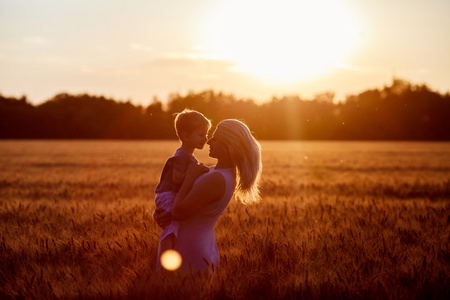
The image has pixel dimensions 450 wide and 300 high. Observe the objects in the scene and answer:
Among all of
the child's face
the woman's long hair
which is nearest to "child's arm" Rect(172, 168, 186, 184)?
the child's face

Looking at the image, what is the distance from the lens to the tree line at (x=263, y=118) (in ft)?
251

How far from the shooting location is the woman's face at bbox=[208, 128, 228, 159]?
155 inches

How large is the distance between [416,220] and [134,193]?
6856mm

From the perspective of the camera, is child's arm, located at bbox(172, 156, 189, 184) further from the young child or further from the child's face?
the child's face

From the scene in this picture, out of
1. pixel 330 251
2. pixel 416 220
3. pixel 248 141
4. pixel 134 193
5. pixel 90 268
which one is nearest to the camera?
pixel 248 141

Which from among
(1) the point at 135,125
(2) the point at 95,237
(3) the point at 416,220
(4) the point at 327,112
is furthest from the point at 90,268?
(1) the point at 135,125

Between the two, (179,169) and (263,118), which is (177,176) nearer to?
(179,169)

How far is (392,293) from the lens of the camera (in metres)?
3.53

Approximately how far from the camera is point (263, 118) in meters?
78.8

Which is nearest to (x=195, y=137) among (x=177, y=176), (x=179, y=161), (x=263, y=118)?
(x=179, y=161)

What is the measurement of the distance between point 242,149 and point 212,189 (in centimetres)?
40

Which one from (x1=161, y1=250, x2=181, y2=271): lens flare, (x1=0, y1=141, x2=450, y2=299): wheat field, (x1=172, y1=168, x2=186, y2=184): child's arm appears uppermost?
(x1=172, y1=168, x2=186, y2=184): child's arm

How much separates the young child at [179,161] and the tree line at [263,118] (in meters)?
70.2

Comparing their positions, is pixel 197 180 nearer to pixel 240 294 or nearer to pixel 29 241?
pixel 240 294
